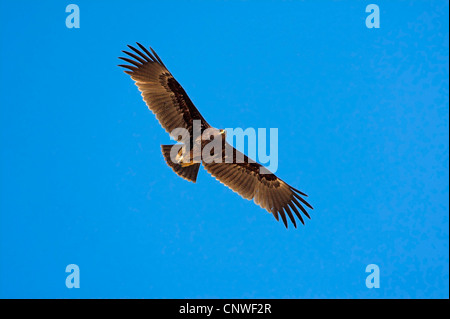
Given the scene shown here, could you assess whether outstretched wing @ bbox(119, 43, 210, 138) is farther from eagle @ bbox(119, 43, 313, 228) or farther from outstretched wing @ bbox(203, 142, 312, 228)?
outstretched wing @ bbox(203, 142, 312, 228)

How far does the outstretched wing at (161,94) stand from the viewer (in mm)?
10500

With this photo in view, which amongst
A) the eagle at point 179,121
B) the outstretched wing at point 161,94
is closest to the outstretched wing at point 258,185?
the eagle at point 179,121

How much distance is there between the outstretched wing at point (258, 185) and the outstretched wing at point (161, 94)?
4.26ft

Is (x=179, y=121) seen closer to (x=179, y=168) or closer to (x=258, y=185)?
(x=179, y=168)

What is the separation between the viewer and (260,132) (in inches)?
492

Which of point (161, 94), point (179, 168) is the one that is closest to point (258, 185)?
point (179, 168)

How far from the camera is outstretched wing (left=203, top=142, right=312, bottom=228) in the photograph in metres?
11.3

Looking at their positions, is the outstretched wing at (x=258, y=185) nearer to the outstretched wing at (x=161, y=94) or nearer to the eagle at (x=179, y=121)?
the eagle at (x=179, y=121)

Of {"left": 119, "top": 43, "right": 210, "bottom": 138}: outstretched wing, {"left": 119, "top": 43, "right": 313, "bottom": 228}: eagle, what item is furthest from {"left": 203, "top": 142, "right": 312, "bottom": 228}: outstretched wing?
{"left": 119, "top": 43, "right": 210, "bottom": 138}: outstretched wing

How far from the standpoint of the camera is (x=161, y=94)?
10562 millimetres

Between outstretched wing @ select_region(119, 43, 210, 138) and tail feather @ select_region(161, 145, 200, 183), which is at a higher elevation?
outstretched wing @ select_region(119, 43, 210, 138)

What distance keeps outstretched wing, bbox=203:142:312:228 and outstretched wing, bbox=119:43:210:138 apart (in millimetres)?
1298
